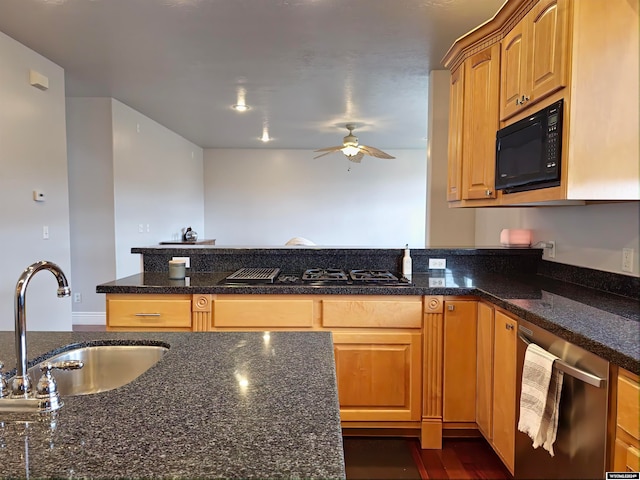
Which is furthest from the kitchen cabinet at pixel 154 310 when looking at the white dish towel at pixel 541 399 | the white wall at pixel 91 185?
the white wall at pixel 91 185

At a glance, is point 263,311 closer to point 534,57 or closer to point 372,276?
point 372,276

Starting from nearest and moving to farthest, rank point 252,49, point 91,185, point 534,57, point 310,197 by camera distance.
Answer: point 534,57 < point 252,49 < point 91,185 < point 310,197

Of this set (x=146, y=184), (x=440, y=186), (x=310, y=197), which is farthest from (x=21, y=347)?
(x=310, y=197)

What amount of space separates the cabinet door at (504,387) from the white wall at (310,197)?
219 inches

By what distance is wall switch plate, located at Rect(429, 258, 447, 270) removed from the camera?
9.04ft

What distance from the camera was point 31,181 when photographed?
10.6 feet

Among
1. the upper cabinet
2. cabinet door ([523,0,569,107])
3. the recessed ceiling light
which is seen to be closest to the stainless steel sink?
the upper cabinet

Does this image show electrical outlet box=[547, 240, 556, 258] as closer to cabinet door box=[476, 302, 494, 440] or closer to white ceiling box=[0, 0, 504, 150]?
cabinet door box=[476, 302, 494, 440]

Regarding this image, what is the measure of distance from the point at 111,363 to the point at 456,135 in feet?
7.55

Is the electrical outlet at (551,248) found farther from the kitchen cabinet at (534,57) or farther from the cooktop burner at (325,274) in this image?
the cooktop burner at (325,274)

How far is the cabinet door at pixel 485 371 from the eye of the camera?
2.09m

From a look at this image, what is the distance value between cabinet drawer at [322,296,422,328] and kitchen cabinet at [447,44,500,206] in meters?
0.78

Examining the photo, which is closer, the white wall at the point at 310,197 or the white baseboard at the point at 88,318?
the white baseboard at the point at 88,318

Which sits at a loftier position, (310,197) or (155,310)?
(310,197)
